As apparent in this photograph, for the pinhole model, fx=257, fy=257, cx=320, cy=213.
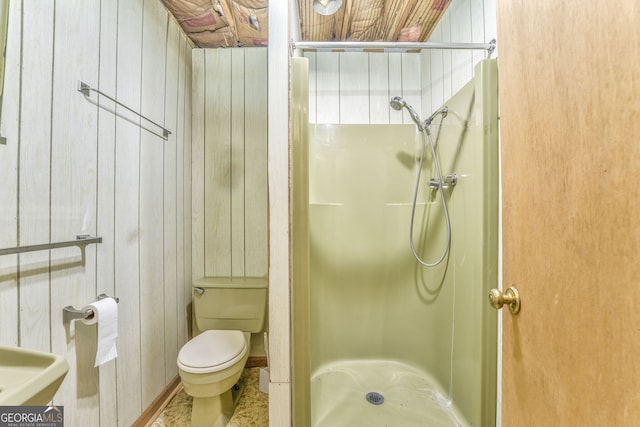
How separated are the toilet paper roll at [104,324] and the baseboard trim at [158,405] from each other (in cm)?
62

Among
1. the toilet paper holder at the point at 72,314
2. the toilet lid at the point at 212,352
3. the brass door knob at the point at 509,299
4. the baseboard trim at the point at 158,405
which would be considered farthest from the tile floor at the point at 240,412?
the brass door knob at the point at 509,299

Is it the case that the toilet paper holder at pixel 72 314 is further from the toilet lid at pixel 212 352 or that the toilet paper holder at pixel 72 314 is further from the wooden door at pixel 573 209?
the wooden door at pixel 573 209

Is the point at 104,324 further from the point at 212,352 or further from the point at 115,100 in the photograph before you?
the point at 115,100

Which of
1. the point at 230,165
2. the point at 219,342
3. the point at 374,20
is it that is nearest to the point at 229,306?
the point at 219,342

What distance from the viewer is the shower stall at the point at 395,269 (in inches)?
45.1

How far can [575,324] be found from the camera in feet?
1.53

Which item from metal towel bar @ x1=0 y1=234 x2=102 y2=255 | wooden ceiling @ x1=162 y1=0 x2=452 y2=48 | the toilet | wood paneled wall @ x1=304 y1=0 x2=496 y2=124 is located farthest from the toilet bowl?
wooden ceiling @ x1=162 y1=0 x2=452 y2=48

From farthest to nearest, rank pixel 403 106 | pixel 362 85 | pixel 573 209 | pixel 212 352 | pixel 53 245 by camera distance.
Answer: pixel 362 85, pixel 403 106, pixel 212 352, pixel 53 245, pixel 573 209

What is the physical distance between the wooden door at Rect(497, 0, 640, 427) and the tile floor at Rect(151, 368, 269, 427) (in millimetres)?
1441

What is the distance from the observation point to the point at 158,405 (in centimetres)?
159

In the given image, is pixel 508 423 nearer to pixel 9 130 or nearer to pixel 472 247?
pixel 472 247

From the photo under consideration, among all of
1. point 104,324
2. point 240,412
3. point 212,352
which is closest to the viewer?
point 104,324

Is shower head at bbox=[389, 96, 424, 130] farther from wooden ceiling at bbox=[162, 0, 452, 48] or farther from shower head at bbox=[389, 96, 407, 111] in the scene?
wooden ceiling at bbox=[162, 0, 452, 48]

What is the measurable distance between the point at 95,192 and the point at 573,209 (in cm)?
169
